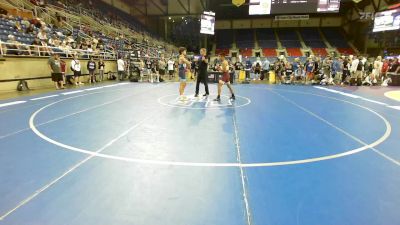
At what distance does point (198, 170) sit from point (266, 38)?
42696mm

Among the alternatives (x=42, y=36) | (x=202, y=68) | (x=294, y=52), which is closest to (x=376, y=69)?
(x=202, y=68)

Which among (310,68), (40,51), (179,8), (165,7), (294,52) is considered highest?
(165,7)

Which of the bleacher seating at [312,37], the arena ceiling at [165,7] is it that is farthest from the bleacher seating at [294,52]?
the arena ceiling at [165,7]

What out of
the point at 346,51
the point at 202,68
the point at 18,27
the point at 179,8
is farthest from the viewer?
the point at 179,8

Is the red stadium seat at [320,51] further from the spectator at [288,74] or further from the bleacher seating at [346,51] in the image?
the spectator at [288,74]

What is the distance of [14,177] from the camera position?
10.8ft

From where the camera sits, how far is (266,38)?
42.6 meters

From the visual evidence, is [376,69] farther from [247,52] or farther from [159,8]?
[159,8]

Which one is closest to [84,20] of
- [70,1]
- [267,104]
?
[70,1]

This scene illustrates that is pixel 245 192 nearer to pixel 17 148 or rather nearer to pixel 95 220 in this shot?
pixel 95 220

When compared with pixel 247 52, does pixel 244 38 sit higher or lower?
higher

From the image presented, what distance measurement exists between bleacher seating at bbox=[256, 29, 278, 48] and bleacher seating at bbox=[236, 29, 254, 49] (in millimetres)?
1187

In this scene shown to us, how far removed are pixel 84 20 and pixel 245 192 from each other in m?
26.2

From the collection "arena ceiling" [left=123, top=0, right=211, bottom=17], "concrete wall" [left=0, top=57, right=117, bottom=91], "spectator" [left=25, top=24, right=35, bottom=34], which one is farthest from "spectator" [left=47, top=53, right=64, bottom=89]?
"arena ceiling" [left=123, top=0, right=211, bottom=17]
